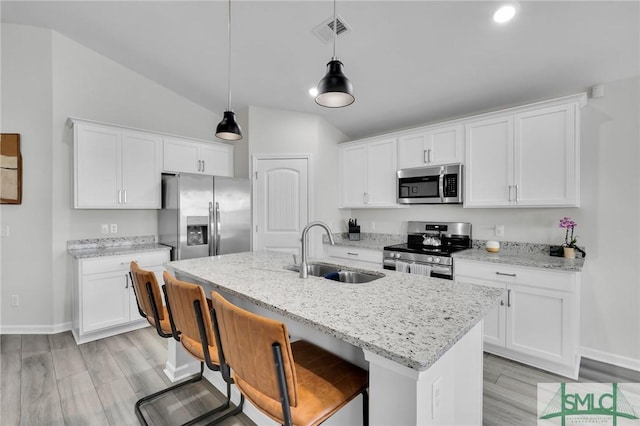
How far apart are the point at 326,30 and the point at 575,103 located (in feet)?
7.14

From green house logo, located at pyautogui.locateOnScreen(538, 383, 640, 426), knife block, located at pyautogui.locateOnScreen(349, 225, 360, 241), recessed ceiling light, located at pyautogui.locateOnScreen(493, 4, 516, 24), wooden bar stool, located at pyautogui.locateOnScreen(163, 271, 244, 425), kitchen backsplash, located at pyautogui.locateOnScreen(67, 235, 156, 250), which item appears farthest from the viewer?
knife block, located at pyautogui.locateOnScreen(349, 225, 360, 241)

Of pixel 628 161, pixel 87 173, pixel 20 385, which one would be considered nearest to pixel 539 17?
pixel 628 161

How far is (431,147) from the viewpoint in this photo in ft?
11.2

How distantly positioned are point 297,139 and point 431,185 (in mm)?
1858

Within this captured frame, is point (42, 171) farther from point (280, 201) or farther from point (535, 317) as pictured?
point (535, 317)

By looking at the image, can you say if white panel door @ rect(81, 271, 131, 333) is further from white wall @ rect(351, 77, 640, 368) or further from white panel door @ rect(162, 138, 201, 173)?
white wall @ rect(351, 77, 640, 368)

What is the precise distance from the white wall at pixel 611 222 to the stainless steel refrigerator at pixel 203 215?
3426 mm

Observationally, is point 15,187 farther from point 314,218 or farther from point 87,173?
point 314,218

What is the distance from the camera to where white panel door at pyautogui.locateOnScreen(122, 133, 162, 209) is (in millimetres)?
3424

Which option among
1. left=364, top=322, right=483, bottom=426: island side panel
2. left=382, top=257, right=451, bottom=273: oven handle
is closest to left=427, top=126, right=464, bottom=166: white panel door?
left=382, top=257, right=451, bottom=273: oven handle

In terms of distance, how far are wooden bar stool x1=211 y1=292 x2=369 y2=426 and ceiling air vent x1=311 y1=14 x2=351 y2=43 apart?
231cm

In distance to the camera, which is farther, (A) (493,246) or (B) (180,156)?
(B) (180,156)

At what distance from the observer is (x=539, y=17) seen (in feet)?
6.85

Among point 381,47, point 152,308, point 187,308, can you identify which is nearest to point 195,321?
point 187,308
